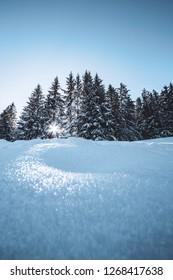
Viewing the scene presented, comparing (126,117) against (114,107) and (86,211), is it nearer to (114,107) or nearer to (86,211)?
(114,107)

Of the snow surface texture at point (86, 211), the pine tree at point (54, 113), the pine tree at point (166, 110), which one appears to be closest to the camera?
the snow surface texture at point (86, 211)

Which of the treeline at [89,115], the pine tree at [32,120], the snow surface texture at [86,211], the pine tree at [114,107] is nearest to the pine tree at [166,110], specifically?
the treeline at [89,115]

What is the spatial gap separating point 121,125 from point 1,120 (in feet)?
68.7

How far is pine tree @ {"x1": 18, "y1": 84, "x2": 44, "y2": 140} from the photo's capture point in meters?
23.4

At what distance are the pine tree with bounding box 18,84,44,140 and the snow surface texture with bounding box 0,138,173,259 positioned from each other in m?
20.3

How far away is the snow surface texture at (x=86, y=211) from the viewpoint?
1763 mm

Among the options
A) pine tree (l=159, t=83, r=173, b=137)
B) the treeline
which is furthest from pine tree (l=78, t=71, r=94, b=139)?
pine tree (l=159, t=83, r=173, b=137)

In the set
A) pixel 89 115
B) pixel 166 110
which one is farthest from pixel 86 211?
pixel 166 110

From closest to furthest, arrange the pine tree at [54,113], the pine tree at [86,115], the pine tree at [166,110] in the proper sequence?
the pine tree at [86,115], the pine tree at [54,113], the pine tree at [166,110]

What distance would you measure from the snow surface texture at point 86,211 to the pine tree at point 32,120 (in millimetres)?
20348

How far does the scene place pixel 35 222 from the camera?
209cm

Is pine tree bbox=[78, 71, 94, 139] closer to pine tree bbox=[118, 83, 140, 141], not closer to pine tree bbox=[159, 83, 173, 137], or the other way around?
pine tree bbox=[118, 83, 140, 141]

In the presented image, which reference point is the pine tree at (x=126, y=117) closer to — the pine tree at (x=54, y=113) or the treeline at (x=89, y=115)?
the treeline at (x=89, y=115)
